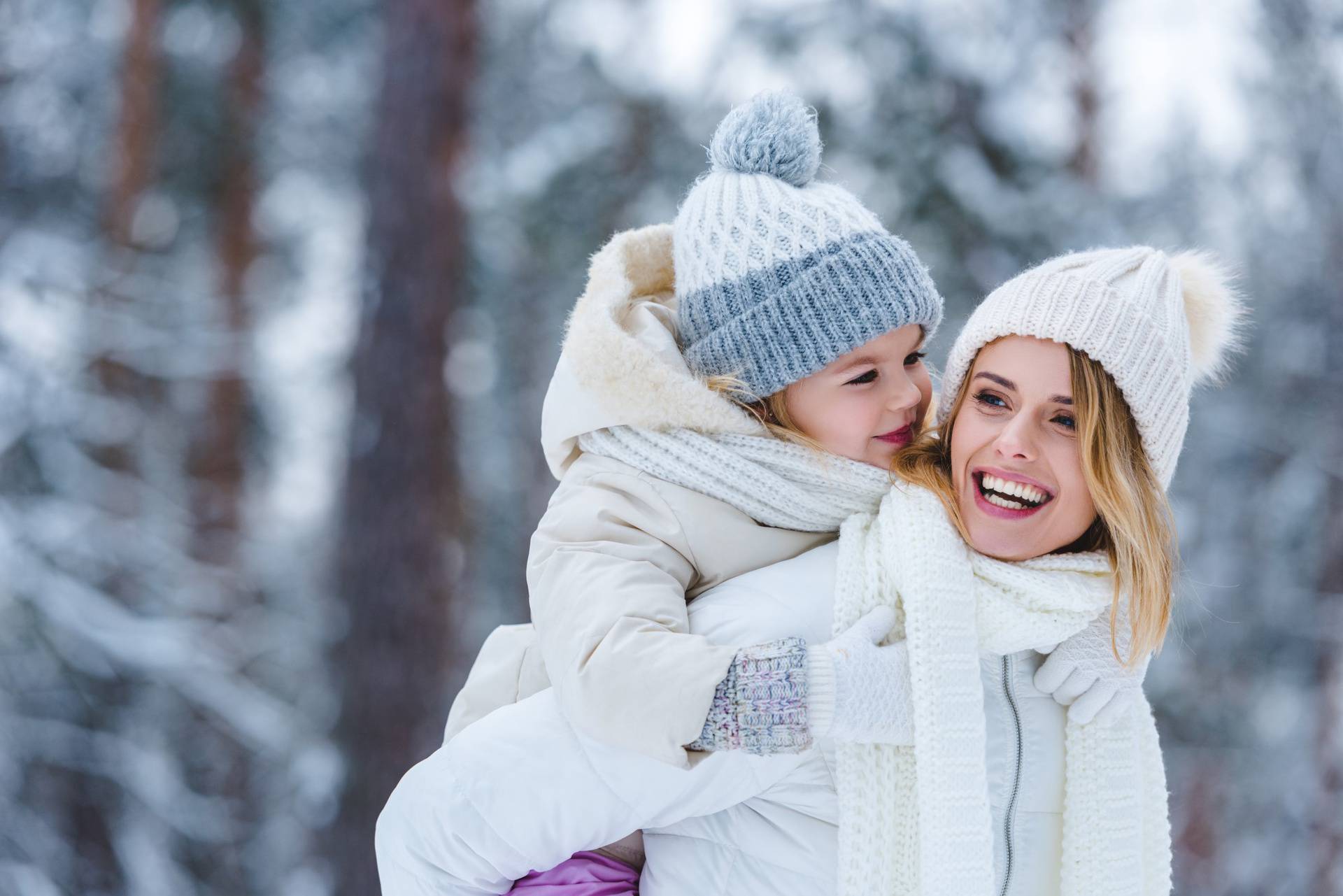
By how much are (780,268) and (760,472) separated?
36 centimetres

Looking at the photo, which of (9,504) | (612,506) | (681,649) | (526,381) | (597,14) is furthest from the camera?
(526,381)

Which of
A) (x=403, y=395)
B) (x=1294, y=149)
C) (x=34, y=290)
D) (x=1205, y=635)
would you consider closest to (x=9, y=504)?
(x=34, y=290)

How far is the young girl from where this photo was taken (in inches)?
54.4

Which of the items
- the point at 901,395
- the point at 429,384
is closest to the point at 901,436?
the point at 901,395

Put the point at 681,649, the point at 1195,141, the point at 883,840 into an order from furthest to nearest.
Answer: the point at 1195,141 < the point at 883,840 < the point at 681,649

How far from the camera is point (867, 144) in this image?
577cm

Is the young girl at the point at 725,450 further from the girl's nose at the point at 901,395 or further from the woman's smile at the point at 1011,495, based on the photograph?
the woman's smile at the point at 1011,495

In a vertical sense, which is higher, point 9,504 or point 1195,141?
point 1195,141

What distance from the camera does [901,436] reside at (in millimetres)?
1843

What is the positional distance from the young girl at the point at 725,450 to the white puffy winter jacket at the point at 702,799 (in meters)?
0.08

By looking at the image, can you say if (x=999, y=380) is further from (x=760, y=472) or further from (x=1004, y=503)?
(x=760, y=472)

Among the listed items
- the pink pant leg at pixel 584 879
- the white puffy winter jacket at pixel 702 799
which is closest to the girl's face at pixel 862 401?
the white puffy winter jacket at pixel 702 799

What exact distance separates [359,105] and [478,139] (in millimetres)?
1401

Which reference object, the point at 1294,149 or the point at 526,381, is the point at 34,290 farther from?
the point at 1294,149
